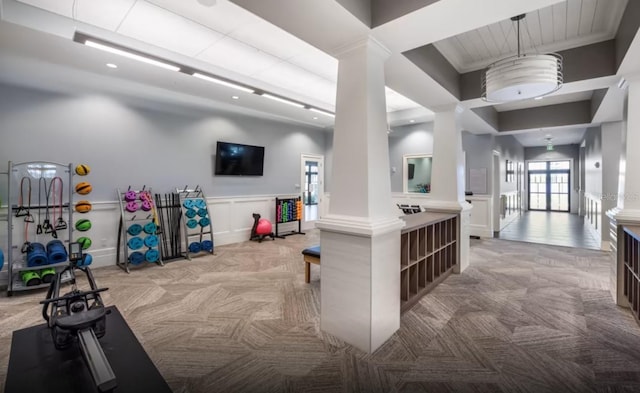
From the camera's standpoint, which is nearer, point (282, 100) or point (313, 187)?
point (282, 100)

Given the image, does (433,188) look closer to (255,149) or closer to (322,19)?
(322,19)

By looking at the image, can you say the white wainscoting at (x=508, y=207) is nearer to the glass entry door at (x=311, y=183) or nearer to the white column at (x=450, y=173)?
the white column at (x=450, y=173)

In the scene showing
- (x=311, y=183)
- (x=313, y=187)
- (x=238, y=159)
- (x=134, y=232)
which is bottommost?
(x=134, y=232)

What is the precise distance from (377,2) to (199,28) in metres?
2.00

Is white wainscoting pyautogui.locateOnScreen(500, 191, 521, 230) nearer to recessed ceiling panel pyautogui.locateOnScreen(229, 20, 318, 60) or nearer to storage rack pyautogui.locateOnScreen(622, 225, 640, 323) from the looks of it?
storage rack pyautogui.locateOnScreen(622, 225, 640, 323)

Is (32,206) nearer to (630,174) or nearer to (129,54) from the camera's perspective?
(129,54)

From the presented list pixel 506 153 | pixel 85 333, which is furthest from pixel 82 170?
pixel 506 153

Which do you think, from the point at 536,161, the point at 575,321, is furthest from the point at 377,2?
the point at 536,161

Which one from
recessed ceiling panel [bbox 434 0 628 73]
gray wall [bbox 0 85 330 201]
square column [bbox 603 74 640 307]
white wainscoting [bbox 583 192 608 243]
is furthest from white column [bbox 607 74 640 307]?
gray wall [bbox 0 85 330 201]

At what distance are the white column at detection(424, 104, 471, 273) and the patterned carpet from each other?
2.05ft

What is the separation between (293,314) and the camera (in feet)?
10.2

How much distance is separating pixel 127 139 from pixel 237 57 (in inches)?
101

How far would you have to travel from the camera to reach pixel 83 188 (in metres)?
4.41

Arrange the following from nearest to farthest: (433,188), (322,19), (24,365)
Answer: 1. (24,365)
2. (322,19)
3. (433,188)
